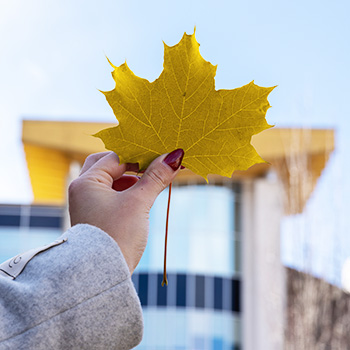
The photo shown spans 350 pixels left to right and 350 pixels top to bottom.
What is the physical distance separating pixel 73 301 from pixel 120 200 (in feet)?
0.47

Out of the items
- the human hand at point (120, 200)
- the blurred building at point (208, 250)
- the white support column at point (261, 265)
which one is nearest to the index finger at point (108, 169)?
the human hand at point (120, 200)

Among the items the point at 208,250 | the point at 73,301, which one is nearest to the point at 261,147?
the point at 208,250

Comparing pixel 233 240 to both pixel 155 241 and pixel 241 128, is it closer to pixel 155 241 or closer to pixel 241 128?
pixel 155 241

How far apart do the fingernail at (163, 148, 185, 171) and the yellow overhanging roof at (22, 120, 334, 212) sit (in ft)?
24.6

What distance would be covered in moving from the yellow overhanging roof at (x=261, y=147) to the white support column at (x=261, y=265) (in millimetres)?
1001

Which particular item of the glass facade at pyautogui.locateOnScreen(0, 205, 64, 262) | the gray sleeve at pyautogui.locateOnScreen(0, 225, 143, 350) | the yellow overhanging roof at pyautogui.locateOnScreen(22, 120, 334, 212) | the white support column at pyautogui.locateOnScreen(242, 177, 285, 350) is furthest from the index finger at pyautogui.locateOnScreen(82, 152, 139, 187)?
the glass facade at pyautogui.locateOnScreen(0, 205, 64, 262)

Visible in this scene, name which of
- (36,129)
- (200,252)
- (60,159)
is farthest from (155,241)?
(36,129)

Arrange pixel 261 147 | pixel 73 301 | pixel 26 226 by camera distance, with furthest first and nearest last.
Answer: pixel 26 226 → pixel 261 147 → pixel 73 301

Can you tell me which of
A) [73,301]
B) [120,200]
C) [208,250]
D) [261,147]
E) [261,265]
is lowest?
[261,265]

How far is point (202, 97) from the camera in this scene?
28.8 inches

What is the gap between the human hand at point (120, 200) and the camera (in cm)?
66

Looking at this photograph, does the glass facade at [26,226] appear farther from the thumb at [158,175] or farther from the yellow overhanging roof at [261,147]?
the thumb at [158,175]

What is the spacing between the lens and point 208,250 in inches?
451

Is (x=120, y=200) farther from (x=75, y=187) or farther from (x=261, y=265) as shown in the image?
(x=261, y=265)
